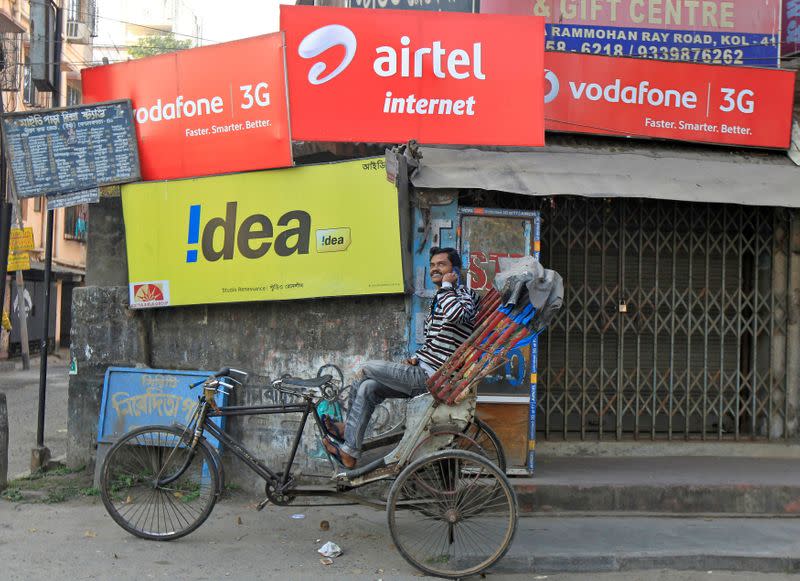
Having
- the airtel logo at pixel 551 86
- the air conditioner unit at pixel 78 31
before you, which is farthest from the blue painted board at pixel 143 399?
the air conditioner unit at pixel 78 31

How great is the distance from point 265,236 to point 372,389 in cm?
212

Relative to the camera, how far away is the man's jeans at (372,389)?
5051 mm

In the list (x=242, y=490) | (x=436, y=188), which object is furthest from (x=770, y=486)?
(x=242, y=490)

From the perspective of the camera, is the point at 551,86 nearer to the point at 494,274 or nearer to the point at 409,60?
the point at 409,60

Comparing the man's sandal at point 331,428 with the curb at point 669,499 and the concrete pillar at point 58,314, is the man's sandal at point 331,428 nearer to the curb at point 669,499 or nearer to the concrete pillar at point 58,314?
the curb at point 669,499

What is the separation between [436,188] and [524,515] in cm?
266

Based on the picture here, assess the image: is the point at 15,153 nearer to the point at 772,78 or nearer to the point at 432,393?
the point at 432,393

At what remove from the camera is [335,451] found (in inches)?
201

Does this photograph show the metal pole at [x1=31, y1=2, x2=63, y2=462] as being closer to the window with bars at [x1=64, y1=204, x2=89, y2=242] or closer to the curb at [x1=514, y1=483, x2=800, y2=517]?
the curb at [x1=514, y1=483, x2=800, y2=517]

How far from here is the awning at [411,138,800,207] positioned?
6141 millimetres

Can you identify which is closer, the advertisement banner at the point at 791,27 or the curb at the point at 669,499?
the curb at the point at 669,499

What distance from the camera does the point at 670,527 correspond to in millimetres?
5805

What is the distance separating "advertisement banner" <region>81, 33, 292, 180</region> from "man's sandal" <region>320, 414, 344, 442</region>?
7.92 feet

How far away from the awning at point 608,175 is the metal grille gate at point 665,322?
2.10 ft
